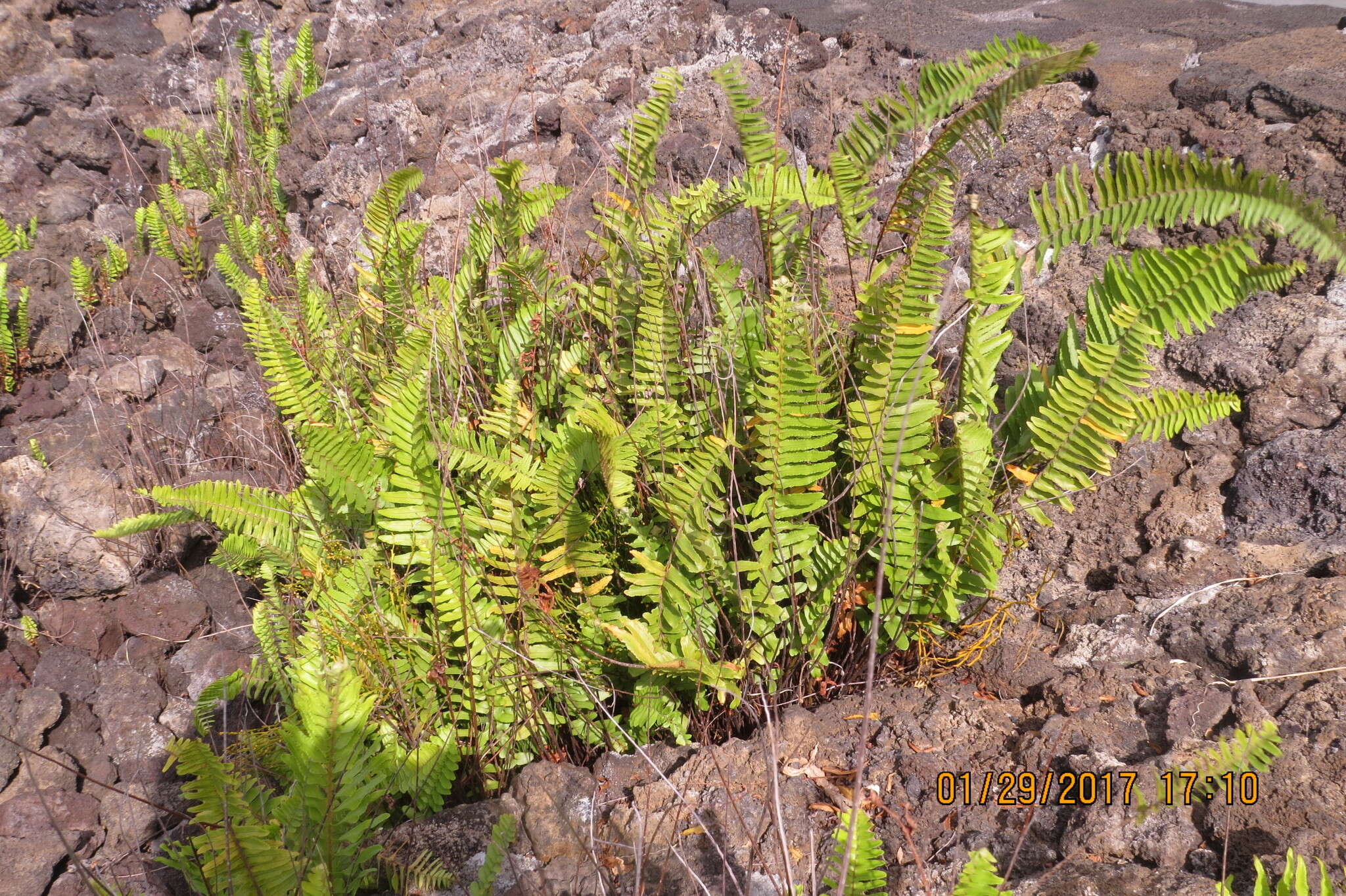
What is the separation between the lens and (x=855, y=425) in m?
1.94

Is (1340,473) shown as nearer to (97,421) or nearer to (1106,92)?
(1106,92)

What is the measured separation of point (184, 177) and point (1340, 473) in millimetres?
5169

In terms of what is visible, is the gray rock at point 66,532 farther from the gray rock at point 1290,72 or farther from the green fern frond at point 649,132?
the gray rock at point 1290,72

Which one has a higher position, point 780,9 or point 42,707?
point 780,9

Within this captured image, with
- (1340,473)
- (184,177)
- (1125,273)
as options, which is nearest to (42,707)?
(1125,273)

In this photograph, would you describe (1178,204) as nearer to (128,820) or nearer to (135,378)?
(128,820)

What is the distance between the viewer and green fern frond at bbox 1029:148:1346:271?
1551mm

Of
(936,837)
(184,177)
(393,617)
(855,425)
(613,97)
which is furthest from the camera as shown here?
(184,177)

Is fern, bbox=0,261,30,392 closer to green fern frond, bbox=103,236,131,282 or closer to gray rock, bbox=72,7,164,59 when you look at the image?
green fern frond, bbox=103,236,131,282

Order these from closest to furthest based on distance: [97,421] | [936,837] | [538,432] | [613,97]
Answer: [936,837]
[538,432]
[97,421]
[613,97]

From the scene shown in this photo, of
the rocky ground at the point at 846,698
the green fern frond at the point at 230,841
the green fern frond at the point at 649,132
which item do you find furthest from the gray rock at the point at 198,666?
the green fern frond at the point at 649,132

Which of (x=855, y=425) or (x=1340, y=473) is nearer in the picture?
(x=855, y=425)

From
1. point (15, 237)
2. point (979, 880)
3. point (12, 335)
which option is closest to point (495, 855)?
point (979, 880)

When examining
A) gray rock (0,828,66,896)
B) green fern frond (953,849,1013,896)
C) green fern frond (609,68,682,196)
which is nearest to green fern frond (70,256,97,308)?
gray rock (0,828,66,896)
